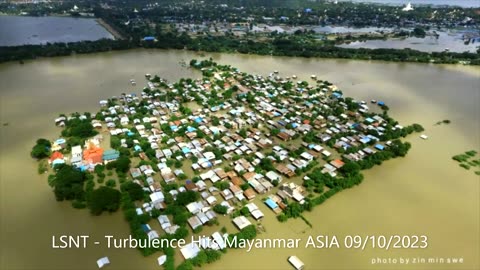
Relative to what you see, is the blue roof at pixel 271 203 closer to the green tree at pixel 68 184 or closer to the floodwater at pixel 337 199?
the floodwater at pixel 337 199

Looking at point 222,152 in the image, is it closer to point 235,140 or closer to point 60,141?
point 235,140

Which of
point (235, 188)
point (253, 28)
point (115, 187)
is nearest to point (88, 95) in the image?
point (115, 187)

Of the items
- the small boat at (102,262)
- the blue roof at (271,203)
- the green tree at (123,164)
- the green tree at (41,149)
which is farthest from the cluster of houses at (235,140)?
the small boat at (102,262)

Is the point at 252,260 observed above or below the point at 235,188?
below

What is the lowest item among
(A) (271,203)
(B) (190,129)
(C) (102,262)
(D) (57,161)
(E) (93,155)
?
(C) (102,262)

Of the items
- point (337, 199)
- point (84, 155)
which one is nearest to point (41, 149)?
point (84, 155)

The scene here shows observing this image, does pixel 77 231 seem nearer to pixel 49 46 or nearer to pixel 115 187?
pixel 115 187

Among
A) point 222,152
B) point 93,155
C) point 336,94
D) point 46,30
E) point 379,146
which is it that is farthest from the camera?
point 46,30
